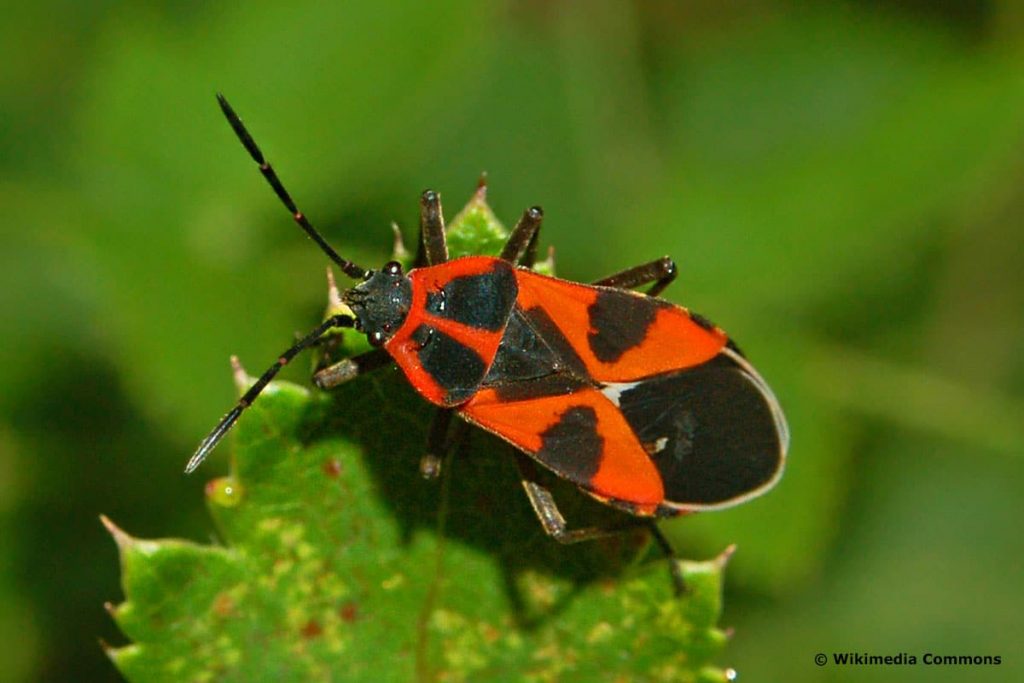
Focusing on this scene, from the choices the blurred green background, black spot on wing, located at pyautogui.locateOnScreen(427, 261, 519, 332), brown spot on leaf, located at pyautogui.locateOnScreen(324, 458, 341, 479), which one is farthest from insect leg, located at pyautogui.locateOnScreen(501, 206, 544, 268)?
the blurred green background

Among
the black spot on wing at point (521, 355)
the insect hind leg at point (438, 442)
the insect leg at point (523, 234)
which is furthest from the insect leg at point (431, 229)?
the insect hind leg at point (438, 442)

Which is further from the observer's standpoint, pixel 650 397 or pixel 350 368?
pixel 650 397

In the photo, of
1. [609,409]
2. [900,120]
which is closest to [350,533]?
[609,409]

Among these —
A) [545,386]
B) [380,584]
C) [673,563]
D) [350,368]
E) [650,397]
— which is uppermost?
[350,368]

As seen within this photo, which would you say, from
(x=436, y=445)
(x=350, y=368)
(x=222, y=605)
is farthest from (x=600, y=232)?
(x=222, y=605)

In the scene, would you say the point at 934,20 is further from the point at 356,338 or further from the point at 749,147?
the point at 356,338

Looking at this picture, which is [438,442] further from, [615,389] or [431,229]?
[431,229]

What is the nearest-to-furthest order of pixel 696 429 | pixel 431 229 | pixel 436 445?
1. pixel 436 445
2. pixel 696 429
3. pixel 431 229
